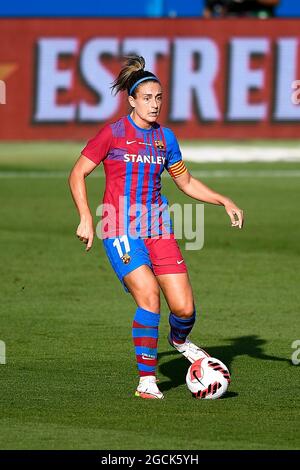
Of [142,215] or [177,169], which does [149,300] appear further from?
[177,169]

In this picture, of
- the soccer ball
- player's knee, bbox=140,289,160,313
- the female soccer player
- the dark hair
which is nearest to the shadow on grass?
the soccer ball

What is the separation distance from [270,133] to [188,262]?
15876 millimetres

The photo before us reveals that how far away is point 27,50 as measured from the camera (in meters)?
32.0

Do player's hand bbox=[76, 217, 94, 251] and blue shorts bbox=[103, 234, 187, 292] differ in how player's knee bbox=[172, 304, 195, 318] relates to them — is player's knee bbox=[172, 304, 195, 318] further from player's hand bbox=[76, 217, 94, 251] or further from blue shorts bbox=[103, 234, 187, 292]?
player's hand bbox=[76, 217, 94, 251]

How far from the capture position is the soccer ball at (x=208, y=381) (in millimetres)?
9102

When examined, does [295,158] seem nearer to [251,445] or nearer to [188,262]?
[188,262]

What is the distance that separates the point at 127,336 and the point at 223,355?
1.26 meters

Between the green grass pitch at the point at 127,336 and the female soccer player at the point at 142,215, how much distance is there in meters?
0.54

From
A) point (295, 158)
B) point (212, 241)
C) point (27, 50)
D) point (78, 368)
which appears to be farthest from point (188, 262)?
point (27, 50)

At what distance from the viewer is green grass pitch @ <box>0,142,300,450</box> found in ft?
26.7

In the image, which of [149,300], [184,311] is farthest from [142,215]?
[184,311]

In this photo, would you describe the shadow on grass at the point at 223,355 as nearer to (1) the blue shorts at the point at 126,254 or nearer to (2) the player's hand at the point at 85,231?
(1) the blue shorts at the point at 126,254

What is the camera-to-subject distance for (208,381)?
9.09 metres

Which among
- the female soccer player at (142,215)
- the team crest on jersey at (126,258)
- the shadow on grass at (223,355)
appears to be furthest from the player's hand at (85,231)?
the shadow on grass at (223,355)
